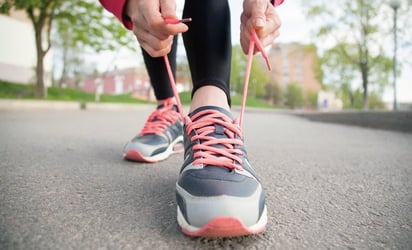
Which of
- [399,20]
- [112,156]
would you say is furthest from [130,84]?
[112,156]

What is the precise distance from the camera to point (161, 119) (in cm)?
132

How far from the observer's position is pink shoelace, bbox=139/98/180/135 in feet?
4.18

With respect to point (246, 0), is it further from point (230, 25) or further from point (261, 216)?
point (261, 216)

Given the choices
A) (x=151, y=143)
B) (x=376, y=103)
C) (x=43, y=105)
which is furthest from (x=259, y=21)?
(x=376, y=103)

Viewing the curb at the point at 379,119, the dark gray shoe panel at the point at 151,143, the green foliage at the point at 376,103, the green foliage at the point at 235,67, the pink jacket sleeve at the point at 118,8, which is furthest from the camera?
the green foliage at the point at 376,103

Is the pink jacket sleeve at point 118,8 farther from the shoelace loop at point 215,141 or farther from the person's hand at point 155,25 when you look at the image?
the shoelace loop at point 215,141

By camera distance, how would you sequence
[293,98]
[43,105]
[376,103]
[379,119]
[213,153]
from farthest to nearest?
1. [293,98]
2. [376,103]
3. [43,105]
4. [379,119]
5. [213,153]

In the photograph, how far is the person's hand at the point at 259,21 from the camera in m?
0.74

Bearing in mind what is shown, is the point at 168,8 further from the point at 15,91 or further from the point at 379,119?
the point at 15,91

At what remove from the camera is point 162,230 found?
577 mm

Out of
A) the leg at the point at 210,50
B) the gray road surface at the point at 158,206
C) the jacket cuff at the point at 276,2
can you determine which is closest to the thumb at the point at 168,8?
the leg at the point at 210,50

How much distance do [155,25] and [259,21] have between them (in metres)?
0.25

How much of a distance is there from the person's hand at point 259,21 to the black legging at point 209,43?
0.22 feet

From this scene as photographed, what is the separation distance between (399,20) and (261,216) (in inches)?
637
